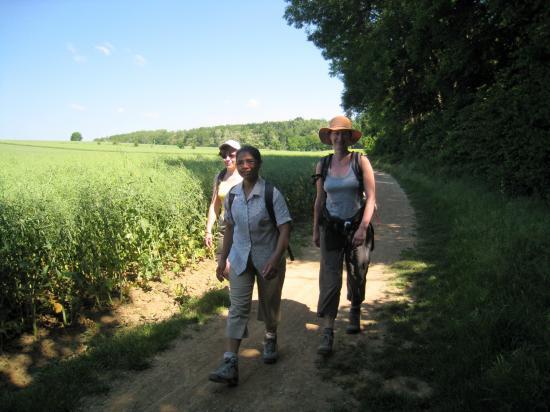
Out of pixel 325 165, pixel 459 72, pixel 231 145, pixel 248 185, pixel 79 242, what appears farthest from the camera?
pixel 459 72

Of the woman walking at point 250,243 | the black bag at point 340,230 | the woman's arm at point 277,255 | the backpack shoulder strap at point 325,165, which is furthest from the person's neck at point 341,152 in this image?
the woman's arm at point 277,255

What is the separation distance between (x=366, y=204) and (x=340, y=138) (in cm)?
69

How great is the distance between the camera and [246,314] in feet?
12.2

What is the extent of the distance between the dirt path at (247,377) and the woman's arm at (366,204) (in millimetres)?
1160

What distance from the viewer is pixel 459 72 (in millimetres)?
16594

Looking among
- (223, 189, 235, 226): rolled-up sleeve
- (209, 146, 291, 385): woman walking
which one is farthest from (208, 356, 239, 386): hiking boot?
(223, 189, 235, 226): rolled-up sleeve

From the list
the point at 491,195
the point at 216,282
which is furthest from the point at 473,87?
the point at 216,282

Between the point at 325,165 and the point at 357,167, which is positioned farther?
the point at 325,165

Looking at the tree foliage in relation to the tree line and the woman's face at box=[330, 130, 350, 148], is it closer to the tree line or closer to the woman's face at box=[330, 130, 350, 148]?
the tree line

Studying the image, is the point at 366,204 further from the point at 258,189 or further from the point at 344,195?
the point at 258,189

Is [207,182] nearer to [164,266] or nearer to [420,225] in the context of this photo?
[164,266]

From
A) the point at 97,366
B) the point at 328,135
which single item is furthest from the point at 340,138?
the point at 97,366

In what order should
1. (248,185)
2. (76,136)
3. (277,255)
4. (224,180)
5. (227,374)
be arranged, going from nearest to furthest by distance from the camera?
(227,374) < (277,255) < (248,185) < (224,180) < (76,136)

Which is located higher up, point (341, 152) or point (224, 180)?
point (341, 152)
